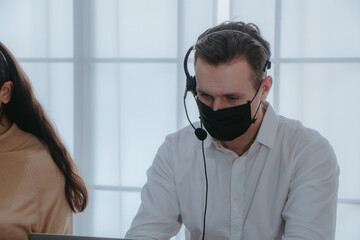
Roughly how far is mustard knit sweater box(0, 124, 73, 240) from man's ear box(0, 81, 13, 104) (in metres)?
0.10

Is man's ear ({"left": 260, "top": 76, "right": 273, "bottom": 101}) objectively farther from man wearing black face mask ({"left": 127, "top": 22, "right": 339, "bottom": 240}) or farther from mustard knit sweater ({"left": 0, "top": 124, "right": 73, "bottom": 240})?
mustard knit sweater ({"left": 0, "top": 124, "right": 73, "bottom": 240})

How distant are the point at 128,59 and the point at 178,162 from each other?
144cm

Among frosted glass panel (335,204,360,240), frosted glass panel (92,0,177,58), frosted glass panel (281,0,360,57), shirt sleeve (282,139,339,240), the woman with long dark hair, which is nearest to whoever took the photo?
shirt sleeve (282,139,339,240)

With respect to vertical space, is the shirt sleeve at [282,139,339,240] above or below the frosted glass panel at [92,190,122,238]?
above

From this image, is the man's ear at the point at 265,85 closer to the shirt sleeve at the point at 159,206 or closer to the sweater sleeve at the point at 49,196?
the shirt sleeve at the point at 159,206

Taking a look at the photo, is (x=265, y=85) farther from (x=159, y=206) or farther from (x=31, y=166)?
(x=31, y=166)

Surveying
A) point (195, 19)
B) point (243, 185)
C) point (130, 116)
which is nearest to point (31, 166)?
point (243, 185)

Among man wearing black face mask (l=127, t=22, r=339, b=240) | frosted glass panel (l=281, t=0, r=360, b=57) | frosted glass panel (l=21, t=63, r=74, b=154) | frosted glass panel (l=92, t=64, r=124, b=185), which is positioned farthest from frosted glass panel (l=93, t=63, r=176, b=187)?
man wearing black face mask (l=127, t=22, r=339, b=240)

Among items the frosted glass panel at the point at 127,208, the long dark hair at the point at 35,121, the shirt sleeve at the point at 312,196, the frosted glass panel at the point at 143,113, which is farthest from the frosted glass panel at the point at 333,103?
the long dark hair at the point at 35,121

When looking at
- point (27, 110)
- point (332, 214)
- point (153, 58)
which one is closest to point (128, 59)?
point (153, 58)

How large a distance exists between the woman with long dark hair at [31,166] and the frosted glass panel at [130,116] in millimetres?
1278

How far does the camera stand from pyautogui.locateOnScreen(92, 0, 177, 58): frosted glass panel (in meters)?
2.91

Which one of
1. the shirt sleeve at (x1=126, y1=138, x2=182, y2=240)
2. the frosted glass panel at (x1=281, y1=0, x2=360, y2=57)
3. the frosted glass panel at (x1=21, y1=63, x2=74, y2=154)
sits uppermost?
the frosted glass panel at (x1=281, y1=0, x2=360, y2=57)

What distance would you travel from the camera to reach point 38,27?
312 cm
